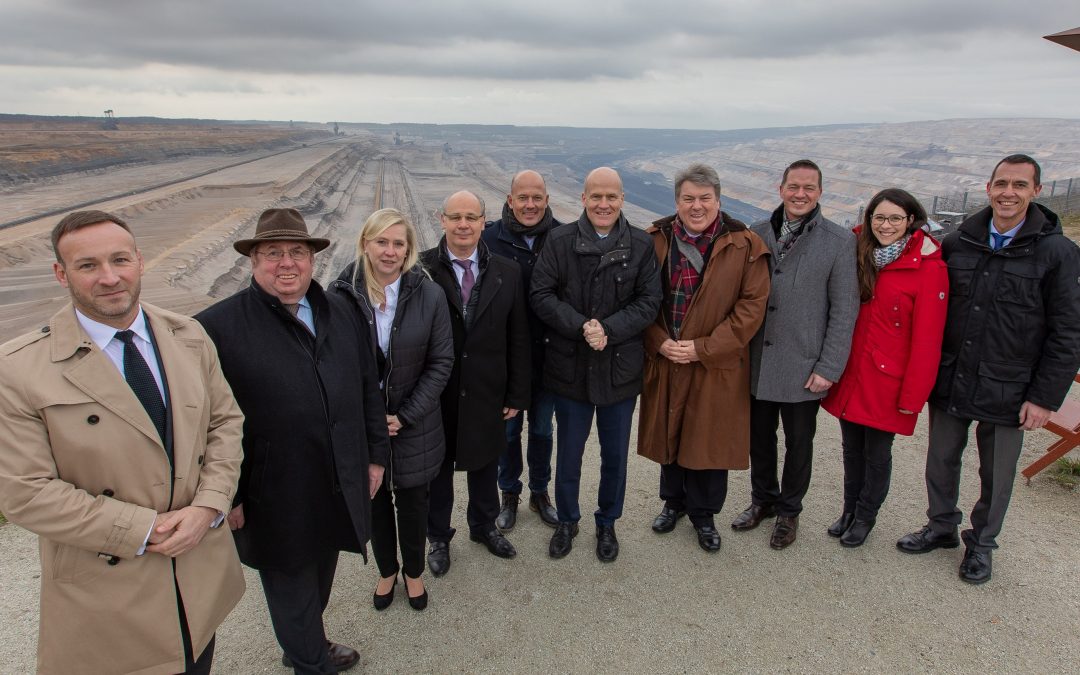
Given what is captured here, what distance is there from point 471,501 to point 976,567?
2998 mm

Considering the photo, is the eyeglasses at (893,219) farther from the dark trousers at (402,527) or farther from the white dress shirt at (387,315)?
the dark trousers at (402,527)

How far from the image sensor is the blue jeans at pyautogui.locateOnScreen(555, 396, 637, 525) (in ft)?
11.9

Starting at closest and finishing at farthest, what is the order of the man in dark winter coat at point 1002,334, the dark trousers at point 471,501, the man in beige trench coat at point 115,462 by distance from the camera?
1. the man in beige trench coat at point 115,462
2. the man in dark winter coat at point 1002,334
3. the dark trousers at point 471,501

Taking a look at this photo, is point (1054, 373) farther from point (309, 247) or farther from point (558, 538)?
point (309, 247)

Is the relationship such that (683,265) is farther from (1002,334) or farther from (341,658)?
(341,658)

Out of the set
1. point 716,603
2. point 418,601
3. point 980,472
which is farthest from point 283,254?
point 980,472

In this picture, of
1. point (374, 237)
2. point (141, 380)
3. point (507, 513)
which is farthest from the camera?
point (507, 513)

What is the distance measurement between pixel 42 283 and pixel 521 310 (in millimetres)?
15460

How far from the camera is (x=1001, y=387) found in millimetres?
3273

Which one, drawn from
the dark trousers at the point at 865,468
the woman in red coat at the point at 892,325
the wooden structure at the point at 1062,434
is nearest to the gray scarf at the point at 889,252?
the woman in red coat at the point at 892,325

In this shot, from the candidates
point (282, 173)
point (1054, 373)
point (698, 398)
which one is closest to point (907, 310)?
point (1054, 373)

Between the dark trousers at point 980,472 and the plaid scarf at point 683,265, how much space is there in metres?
1.63

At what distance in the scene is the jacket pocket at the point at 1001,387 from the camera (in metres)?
3.24

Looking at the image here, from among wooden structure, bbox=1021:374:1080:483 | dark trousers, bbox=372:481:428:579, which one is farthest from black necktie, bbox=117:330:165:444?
wooden structure, bbox=1021:374:1080:483
